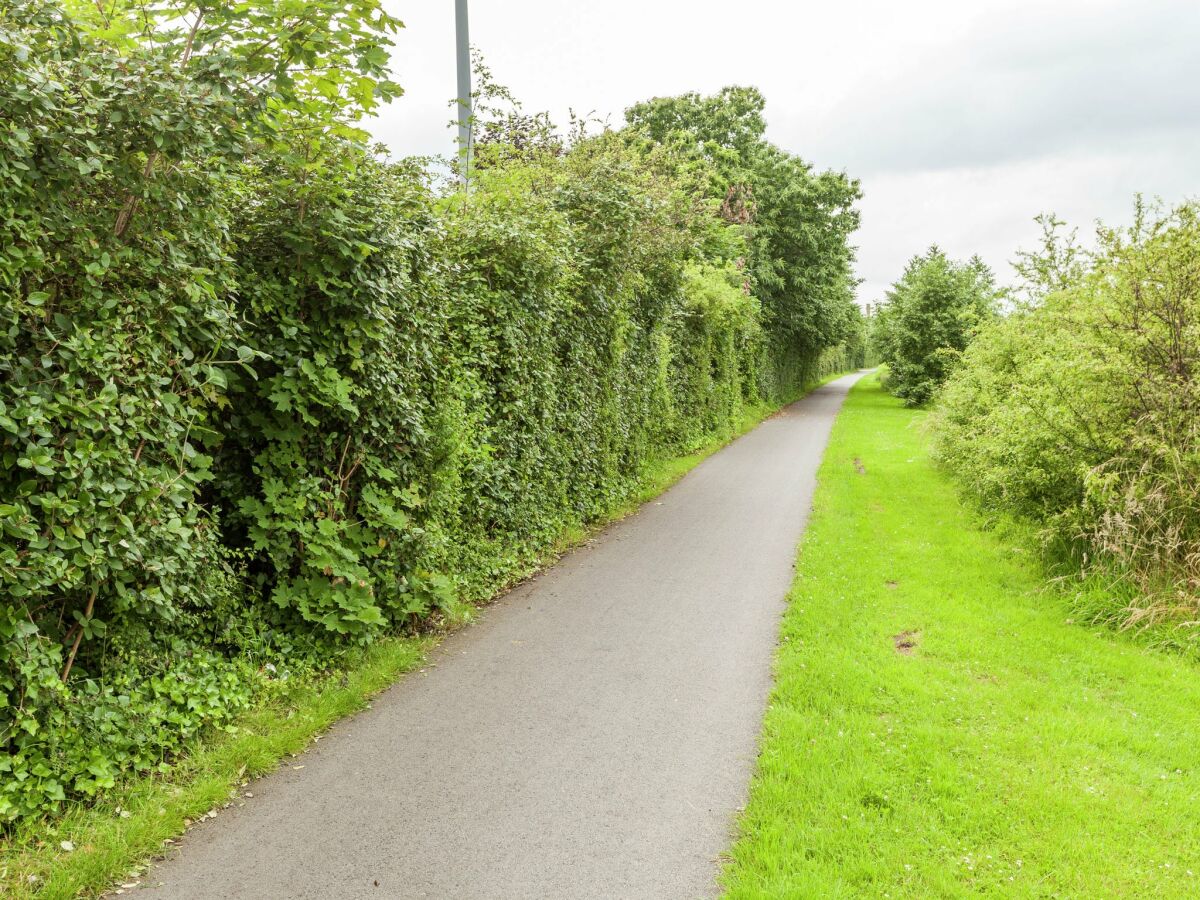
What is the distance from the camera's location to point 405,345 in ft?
21.0

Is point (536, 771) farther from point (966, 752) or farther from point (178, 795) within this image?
point (966, 752)

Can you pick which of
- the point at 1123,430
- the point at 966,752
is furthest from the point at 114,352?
the point at 1123,430

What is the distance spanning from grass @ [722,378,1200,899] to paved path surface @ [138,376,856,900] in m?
0.35

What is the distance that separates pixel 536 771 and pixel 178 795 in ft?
6.50

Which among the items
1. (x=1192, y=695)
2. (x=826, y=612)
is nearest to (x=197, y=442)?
(x=826, y=612)

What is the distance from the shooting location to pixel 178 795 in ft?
13.6

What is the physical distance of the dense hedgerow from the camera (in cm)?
734

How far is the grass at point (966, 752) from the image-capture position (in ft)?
12.4

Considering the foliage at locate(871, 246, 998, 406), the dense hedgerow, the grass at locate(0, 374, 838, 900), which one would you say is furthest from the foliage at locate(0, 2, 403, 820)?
the foliage at locate(871, 246, 998, 406)

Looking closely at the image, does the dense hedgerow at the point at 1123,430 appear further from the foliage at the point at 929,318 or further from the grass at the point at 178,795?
the foliage at the point at 929,318

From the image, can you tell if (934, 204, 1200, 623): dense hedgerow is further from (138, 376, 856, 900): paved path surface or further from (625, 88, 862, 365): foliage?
(625, 88, 862, 365): foliage

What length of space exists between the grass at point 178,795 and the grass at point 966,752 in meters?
2.84

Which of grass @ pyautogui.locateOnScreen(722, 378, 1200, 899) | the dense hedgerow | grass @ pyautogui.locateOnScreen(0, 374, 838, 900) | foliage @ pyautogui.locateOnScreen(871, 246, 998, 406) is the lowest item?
grass @ pyautogui.locateOnScreen(722, 378, 1200, 899)

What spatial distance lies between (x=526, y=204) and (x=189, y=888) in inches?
296
